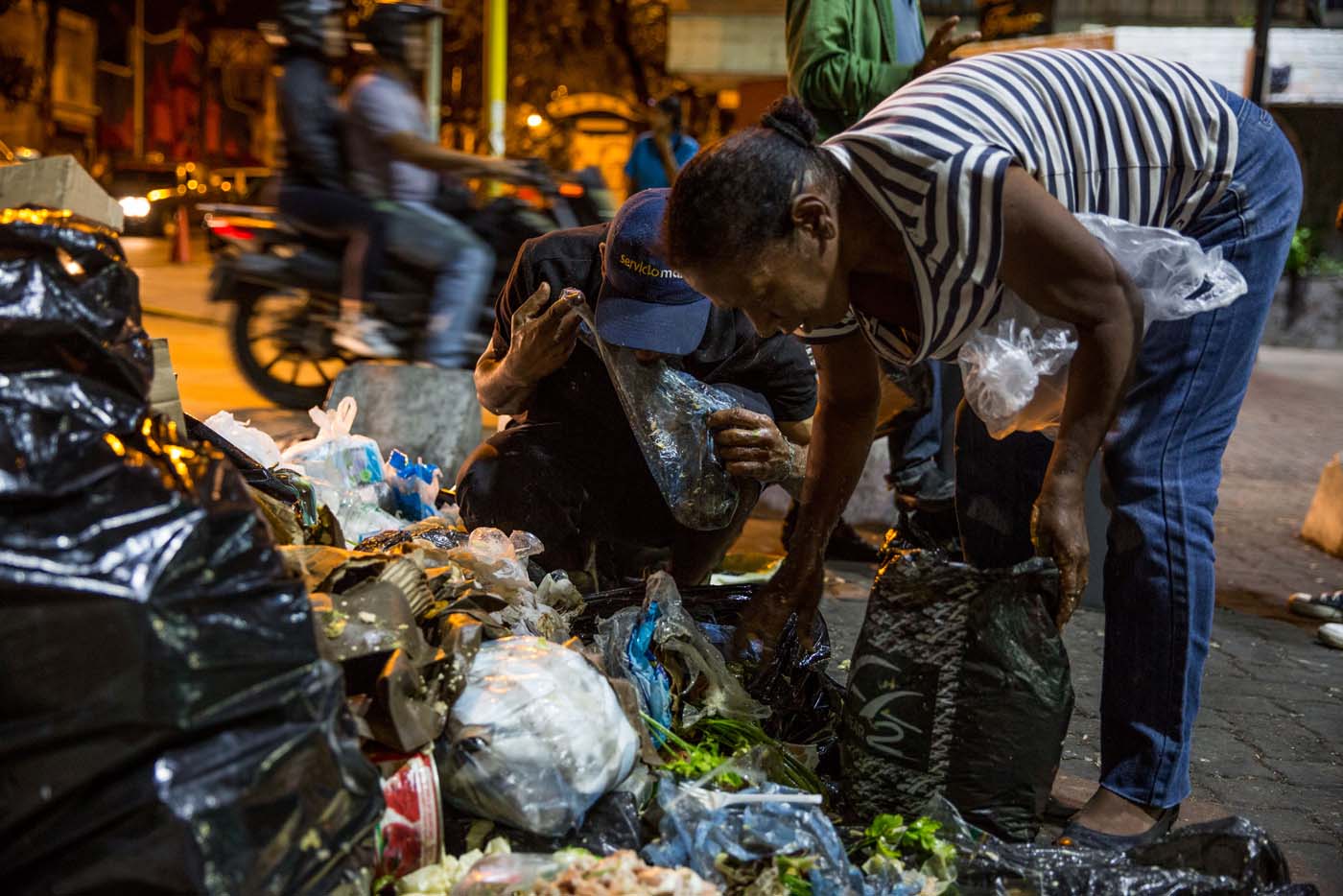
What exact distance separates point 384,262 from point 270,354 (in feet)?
3.31

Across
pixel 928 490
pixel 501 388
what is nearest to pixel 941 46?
pixel 928 490

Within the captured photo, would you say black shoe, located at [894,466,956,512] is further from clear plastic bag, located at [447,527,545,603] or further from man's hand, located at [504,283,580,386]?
clear plastic bag, located at [447,527,545,603]

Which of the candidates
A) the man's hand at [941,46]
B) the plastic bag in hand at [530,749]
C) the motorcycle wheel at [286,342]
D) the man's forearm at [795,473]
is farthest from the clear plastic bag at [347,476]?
the motorcycle wheel at [286,342]

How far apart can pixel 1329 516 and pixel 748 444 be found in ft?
12.4

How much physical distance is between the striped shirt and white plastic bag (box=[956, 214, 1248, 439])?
0.05m

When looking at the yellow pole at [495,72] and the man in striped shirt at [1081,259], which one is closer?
the man in striped shirt at [1081,259]

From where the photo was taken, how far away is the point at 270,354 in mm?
6578

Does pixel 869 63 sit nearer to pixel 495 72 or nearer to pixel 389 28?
pixel 389 28

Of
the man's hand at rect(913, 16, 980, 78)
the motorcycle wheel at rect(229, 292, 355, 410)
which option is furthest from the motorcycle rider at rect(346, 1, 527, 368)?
the man's hand at rect(913, 16, 980, 78)

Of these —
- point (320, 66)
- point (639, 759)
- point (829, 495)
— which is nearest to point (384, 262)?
point (320, 66)

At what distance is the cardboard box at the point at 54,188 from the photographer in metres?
1.75

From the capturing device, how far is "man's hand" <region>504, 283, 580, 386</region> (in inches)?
111

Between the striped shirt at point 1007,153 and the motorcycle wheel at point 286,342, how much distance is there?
4.48 m

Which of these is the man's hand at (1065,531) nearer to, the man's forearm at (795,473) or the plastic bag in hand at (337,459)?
the man's forearm at (795,473)
